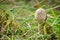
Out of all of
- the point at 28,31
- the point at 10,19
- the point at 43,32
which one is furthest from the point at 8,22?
the point at 43,32

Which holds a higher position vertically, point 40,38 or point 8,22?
point 8,22

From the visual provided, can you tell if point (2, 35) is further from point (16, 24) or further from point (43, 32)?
point (43, 32)

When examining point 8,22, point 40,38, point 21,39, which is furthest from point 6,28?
point 40,38

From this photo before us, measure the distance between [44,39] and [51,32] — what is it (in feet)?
0.42

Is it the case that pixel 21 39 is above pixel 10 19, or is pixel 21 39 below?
below

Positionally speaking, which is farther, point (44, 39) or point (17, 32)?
point (17, 32)

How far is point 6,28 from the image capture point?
1835 mm

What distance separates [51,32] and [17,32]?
1.07ft

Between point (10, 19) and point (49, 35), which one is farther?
point (10, 19)

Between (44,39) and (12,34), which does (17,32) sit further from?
(44,39)

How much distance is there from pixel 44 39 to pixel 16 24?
1.09 feet

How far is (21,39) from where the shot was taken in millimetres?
1771

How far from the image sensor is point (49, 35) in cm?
176

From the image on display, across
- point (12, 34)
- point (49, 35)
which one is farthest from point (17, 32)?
point (49, 35)
